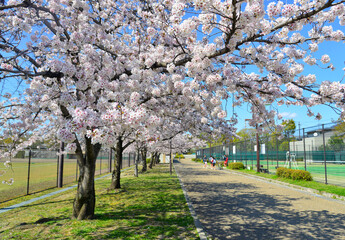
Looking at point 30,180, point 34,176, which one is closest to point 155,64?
point 30,180

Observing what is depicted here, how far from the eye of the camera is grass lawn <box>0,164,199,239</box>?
534 cm

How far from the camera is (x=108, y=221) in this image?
21.0 ft

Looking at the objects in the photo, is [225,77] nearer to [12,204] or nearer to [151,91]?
[151,91]

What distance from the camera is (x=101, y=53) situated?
565cm

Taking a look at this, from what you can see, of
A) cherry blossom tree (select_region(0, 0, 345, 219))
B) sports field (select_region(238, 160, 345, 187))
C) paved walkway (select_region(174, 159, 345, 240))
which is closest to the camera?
cherry blossom tree (select_region(0, 0, 345, 219))

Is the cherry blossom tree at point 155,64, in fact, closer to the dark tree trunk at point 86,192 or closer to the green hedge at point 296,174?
the dark tree trunk at point 86,192

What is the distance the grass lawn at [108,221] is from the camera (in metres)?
5.34

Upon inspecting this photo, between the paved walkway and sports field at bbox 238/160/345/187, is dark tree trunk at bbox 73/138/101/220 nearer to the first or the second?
the paved walkway

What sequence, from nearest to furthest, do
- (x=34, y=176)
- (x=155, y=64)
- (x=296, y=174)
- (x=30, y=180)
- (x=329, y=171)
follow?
(x=155, y=64) → (x=296, y=174) → (x=30, y=180) → (x=34, y=176) → (x=329, y=171)

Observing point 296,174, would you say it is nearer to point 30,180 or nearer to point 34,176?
point 30,180

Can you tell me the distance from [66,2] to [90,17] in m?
0.75

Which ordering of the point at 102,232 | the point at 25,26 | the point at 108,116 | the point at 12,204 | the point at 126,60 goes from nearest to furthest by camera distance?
the point at 108,116 < the point at 102,232 < the point at 25,26 < the point at 126,60 < the point at 12,204

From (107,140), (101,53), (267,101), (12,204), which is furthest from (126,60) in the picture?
(12,204)

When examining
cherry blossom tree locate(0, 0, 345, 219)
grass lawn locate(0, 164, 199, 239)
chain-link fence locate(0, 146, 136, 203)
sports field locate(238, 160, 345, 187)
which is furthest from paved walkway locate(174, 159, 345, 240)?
sports field locate(238, 160, 345, 187)
